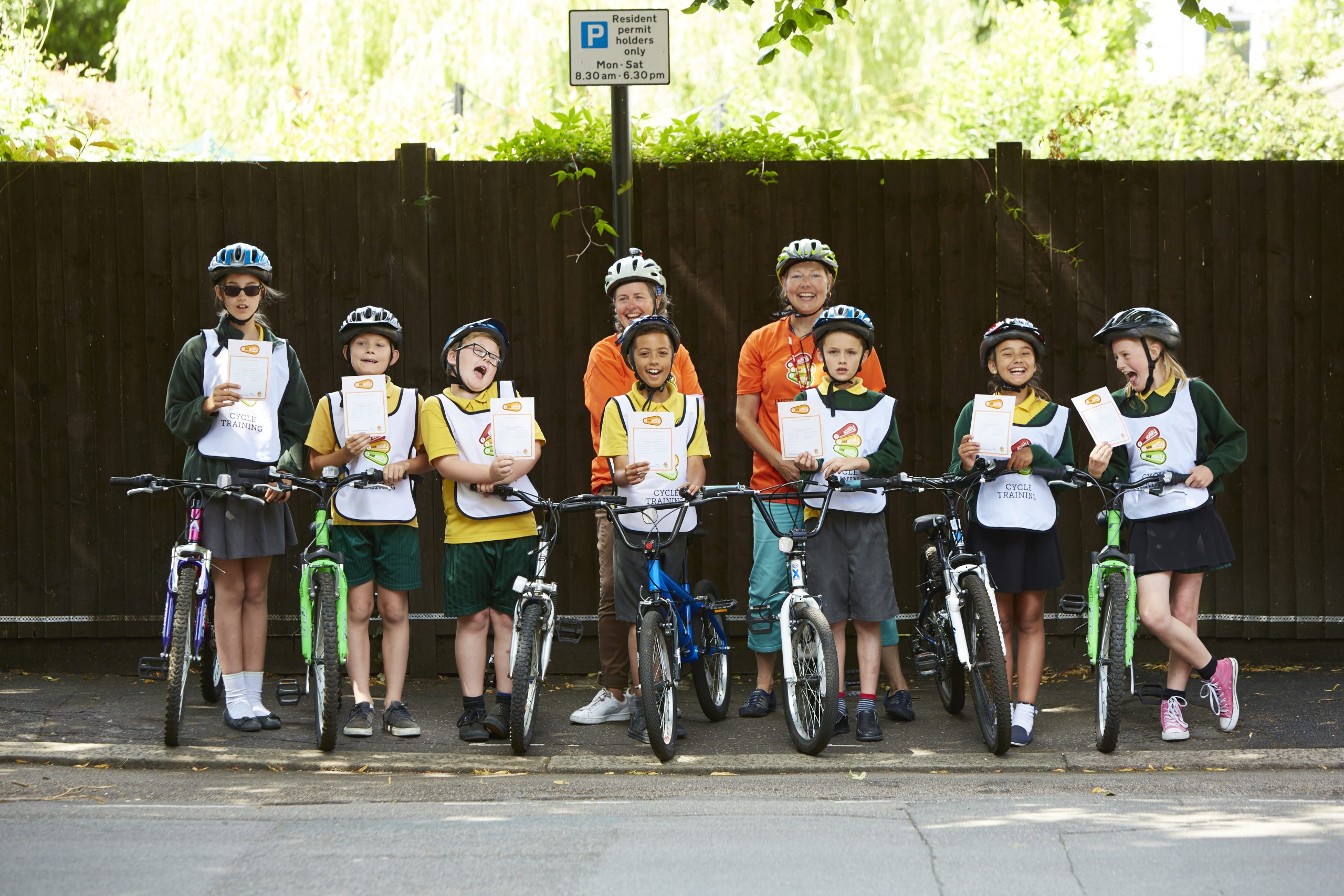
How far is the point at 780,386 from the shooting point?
7012mm

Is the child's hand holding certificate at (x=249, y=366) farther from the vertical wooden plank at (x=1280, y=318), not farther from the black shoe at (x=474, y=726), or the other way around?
the vertical wooden plank at (x=1280, y=318)

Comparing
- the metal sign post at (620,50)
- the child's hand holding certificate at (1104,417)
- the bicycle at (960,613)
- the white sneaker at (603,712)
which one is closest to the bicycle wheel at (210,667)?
the white sneaker at (603,712)

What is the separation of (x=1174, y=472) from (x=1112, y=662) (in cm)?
97

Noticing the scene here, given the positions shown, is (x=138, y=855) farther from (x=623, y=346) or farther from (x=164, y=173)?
(x=164, y=173)

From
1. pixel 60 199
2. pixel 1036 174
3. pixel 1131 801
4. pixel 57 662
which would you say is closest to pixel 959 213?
pixel 1036 174

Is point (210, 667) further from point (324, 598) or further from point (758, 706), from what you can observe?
point (758, 706)

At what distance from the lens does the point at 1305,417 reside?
8.05m

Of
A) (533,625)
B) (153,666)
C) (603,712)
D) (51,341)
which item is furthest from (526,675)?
(51,341)

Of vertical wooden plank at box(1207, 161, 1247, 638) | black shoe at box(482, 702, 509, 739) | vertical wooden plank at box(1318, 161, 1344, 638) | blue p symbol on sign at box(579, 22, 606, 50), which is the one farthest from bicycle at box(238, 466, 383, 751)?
vertical wooden plank at box(1318, 161, 1344, 638)

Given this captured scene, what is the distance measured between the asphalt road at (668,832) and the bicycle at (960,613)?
401 millimetres

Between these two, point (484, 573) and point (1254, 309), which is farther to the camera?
point (1254, 309)

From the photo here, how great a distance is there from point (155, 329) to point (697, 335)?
10.2ft

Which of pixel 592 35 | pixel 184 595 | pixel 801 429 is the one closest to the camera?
pixel 184 595

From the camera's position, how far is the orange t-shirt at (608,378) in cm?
686
